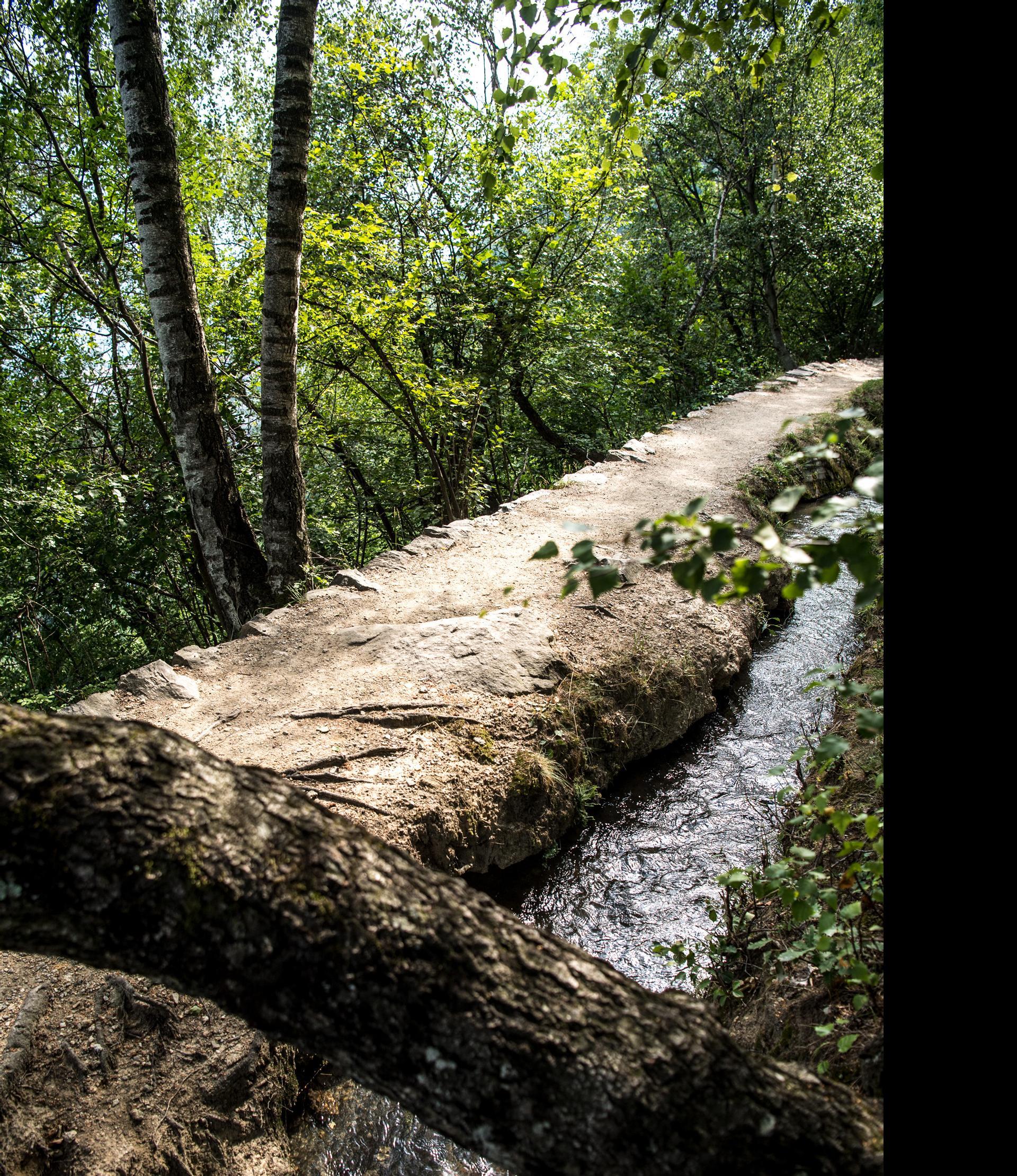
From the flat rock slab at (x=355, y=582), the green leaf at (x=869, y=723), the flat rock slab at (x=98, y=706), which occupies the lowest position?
the flat rock slab at (x=98, y=706)

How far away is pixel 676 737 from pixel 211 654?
3.26 meters

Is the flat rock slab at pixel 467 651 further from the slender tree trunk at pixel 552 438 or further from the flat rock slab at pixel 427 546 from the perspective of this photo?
the slender tree trunk at pixel 552 438

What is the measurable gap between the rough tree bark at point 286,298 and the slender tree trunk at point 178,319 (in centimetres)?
28

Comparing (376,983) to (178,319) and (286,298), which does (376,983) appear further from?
(286,298)

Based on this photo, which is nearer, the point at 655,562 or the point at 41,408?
the point at 655,562

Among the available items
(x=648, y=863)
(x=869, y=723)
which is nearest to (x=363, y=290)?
(x=648, y=863)

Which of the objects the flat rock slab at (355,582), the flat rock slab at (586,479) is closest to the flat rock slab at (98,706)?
the flat rock slab at (355,582)

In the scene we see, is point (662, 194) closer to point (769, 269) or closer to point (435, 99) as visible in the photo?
point (769, 269)

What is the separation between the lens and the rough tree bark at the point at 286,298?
6062 mm

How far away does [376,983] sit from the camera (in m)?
1.50

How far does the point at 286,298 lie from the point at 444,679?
147 inches

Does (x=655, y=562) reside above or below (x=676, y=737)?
above

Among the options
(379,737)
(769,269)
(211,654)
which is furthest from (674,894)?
(769,269)
